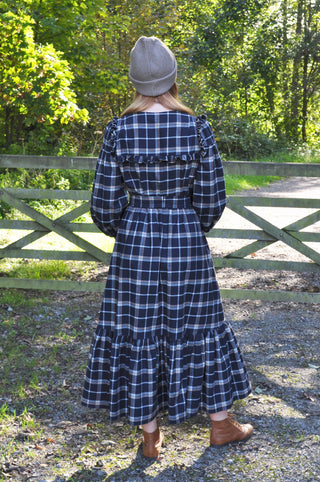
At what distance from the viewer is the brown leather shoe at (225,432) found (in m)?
2.94

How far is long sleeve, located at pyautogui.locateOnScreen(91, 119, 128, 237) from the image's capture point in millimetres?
2658

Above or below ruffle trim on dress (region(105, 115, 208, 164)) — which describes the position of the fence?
below

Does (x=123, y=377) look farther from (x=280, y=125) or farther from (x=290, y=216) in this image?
(x=280, y=125)

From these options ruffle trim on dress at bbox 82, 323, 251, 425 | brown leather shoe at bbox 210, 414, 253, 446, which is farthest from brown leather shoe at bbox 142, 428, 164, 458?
brown leather shoe at bbox 210, 414, 253, 446

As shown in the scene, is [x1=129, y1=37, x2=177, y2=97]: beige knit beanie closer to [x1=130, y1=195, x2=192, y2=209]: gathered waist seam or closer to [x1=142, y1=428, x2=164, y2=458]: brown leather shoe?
[x1=130, y1=195, x2=192, y2=209]: gathered waist seam

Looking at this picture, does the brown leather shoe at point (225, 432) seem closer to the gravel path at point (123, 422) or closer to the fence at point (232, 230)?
the gravel path at point (123, 422)

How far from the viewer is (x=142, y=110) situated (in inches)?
103

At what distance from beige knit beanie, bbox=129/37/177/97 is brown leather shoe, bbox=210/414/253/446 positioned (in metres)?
1.72

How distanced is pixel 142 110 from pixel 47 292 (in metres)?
3.35

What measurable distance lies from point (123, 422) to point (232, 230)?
5.97 ft

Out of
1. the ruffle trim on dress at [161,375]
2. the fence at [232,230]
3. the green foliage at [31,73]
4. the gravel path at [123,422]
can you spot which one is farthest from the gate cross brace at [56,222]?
the green foliage at [31,73]

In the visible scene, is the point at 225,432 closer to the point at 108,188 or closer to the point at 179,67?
the point at 108,188

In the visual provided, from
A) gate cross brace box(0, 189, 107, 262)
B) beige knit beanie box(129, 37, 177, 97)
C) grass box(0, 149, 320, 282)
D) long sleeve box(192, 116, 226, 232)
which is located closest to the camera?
beige knit beanie box(129, 37, 177, 97)

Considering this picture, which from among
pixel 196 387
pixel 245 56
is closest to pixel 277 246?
pixel 196 387
